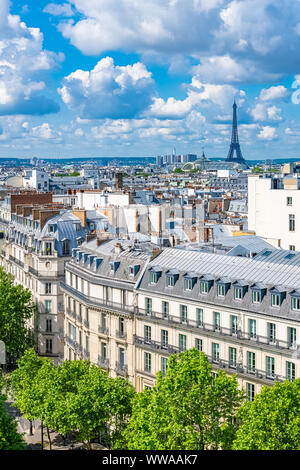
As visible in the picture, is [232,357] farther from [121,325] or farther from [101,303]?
[101,303]

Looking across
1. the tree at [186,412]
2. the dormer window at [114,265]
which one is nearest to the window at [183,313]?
the dormer window at [114,265]

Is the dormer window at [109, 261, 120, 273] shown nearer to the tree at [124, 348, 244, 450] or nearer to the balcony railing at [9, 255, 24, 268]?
the tree at [124, 348, 244, 450]

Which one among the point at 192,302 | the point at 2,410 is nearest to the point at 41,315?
the point at 192,302

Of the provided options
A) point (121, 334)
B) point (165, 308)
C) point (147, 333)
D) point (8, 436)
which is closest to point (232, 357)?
point (165, 308)

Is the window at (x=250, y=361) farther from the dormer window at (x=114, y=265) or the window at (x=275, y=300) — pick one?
the dormer window at (x=114, y=265)

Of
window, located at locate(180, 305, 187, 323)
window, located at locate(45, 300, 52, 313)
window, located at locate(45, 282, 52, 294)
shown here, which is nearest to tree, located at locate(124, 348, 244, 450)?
window, located at locate(180, 305, 187, 323)
